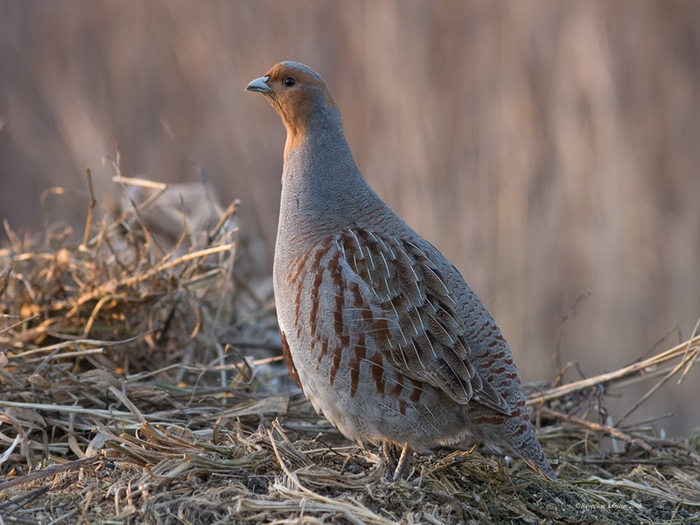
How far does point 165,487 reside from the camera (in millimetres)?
2779

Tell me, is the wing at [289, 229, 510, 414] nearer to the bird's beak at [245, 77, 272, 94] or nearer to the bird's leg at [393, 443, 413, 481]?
the bird's leg at [393, 443, 413, 481]

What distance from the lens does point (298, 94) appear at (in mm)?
3658

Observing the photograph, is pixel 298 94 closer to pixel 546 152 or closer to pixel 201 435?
pixel 201 435

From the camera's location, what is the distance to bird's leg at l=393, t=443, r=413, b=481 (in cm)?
324

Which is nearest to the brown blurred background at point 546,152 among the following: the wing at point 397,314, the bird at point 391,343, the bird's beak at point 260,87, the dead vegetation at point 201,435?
the dead vegetation at point 201,435

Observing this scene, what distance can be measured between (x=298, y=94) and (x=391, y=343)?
125 centimetres

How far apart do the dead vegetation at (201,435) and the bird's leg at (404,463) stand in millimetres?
43

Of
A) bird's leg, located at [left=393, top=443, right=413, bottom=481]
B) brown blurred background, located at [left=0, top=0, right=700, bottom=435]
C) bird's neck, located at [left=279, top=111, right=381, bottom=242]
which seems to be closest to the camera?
bird's leg, located at [left=393, top=443, right=413, bottom=481]

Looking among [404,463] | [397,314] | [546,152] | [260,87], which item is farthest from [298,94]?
[546,152]

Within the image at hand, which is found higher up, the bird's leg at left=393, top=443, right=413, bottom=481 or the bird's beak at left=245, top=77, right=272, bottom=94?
the bird's beak at left=245, top=77, right=272, bottom=94

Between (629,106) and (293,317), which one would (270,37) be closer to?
(629,106)

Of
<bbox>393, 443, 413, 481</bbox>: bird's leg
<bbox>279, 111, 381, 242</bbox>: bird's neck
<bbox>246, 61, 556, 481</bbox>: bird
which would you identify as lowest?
<bbox>393, 443, 413, 481</bbox>: bird's leg

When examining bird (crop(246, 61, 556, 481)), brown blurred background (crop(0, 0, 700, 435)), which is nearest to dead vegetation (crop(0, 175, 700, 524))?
bird (crop(246, 61, 556, 481))

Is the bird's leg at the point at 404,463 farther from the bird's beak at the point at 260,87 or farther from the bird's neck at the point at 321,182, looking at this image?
the bird's beak at the point at 260,87
